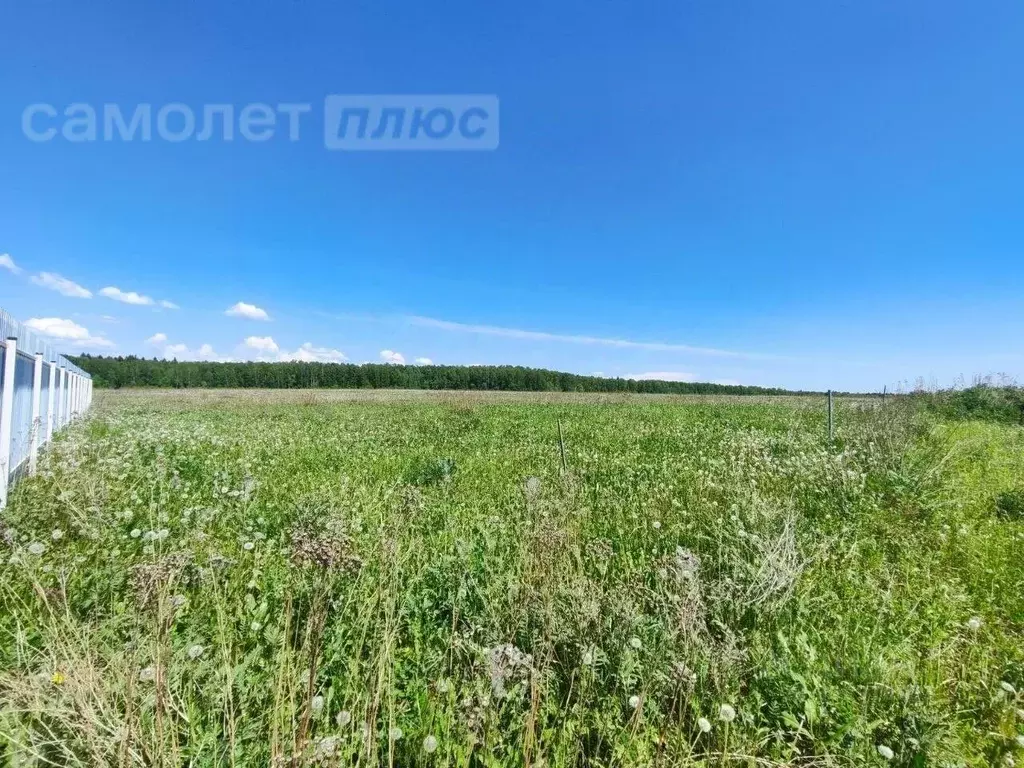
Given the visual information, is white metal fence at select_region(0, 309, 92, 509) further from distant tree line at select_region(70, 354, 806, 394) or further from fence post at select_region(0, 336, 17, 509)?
distant tree line at select_region(70, 354, 806, 394)

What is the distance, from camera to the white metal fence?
4.73 metres

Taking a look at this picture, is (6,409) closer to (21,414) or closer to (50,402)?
(21,414)

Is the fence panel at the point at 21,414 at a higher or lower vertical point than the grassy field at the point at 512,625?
higher

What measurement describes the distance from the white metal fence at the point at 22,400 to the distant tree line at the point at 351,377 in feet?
237

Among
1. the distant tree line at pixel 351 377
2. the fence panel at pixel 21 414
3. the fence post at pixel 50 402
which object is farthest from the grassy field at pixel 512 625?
the distant tree line at pixel 351 377

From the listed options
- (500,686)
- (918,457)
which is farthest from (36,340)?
(918,457)

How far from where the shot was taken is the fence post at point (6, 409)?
181 inches

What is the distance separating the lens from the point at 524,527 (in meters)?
4.33

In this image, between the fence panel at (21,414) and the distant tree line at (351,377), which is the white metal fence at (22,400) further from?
the distant tree line at (351,377)

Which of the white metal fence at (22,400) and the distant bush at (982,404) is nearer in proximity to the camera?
the white metal fence at (22,400)

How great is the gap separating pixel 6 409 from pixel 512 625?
5600 mm

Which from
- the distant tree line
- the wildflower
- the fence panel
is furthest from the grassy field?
the distant tree line

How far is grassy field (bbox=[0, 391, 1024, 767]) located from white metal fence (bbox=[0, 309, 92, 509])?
53 centimetres

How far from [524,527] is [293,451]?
6099mm
